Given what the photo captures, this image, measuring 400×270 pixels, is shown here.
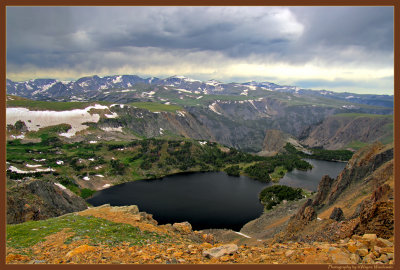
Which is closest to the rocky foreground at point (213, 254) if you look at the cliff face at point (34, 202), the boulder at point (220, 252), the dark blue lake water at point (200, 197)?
the boulder at point (220, 252)

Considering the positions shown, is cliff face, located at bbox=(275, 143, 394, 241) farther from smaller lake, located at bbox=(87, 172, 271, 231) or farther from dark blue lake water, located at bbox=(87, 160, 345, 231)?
dark blue lake water, located at bbox=(87, 160, 345, 231)

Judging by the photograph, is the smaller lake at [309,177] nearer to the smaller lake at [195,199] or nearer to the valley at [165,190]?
the valley at [165,190]

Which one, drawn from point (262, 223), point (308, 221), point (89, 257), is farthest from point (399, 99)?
point (262, 223)

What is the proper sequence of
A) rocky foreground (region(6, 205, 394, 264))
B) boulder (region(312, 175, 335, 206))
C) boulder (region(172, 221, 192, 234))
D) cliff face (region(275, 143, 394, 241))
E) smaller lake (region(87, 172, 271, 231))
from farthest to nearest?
smaller lake (region(87, 172, 271, 231))
boulder (region(312, 175, 335, 206))
boulder (region(172, 221, 192, 234))
cliff face (region(275, 143, 394, 241))
rocky foreground (region(6, 205, 394, 264))

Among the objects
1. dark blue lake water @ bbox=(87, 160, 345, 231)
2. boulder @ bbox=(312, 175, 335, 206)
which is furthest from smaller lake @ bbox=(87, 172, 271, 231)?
boulder @ bbox=(312, 175, 335, 206)

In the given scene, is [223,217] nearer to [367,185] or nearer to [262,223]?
[262,223]

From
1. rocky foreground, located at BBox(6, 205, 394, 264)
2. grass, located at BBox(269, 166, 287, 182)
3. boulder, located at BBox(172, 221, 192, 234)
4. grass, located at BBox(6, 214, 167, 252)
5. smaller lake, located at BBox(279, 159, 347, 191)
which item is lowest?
smaller lake, located at BBox(279, 159, 347, 191)

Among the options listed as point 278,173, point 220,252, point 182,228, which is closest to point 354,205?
point 182,228

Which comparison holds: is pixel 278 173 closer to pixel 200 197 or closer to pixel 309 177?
pixel 309 177
